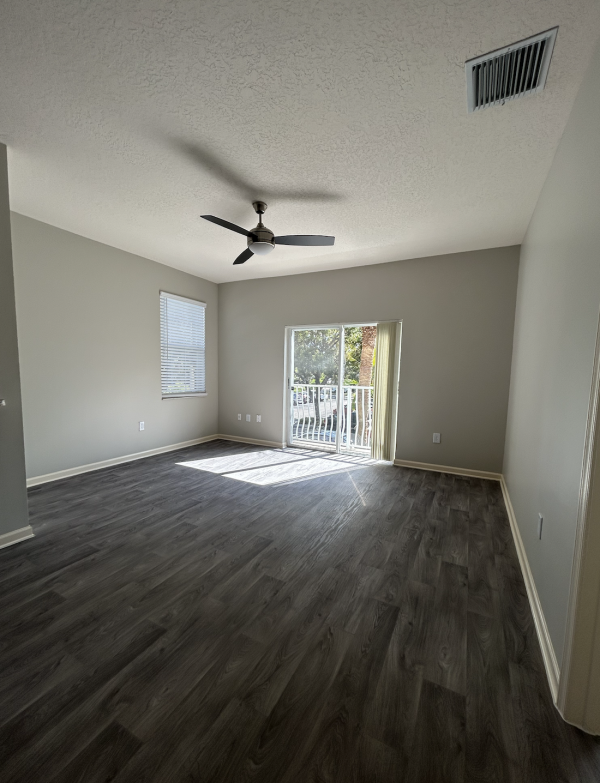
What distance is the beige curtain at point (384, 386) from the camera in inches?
161

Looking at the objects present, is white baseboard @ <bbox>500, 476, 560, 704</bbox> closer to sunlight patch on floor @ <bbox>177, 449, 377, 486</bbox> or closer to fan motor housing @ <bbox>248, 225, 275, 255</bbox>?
sunlight patch on floor @ <bbox>177, 449, 377, 486</bbox>

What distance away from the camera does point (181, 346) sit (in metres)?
4.73

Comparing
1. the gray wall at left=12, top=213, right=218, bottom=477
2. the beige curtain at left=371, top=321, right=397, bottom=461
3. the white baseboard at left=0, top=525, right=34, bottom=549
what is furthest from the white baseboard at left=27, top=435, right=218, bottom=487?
the beige curtain at left=371, top=321, right=397, bottom=461

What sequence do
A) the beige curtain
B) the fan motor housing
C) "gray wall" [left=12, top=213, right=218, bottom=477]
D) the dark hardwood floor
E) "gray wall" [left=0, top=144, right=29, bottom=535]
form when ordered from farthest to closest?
1. the beige curtain
2. "gray wall" [left=12, top=213, right=218, bottom=477]
3. the fan motor housing
4. "gray wall" [left=0, top=144, right=29, bottom=535]
5. the dark hardwood floor

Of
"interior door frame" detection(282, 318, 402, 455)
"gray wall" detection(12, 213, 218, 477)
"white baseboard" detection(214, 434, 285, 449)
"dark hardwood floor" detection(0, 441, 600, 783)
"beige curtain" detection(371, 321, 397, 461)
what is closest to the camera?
"dark hardwood floor" detection(0, 441, 600, 783)

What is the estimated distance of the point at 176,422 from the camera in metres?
4.71

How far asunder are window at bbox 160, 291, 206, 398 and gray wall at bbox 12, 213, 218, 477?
0.13 meters

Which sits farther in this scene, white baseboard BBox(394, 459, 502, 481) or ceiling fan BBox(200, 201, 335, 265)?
white baseboard BBox(394, 459, 502, 481)

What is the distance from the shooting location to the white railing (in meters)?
5.05

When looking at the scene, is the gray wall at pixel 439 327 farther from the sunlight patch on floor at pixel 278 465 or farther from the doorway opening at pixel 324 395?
the sunlight patch on floor at pixel 278 465

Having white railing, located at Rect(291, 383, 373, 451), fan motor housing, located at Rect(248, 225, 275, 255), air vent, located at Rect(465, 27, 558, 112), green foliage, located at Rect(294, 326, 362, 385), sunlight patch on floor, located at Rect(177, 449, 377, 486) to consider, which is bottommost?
sunlight patch on floor, located at Rect(177, 449, 377, 486)

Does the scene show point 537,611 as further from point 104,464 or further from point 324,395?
point 104,464

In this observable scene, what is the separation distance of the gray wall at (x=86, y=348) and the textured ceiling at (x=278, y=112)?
51cm

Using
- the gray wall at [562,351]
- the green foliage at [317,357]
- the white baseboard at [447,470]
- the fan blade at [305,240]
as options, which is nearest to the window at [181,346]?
the green foliage at [317,357]
